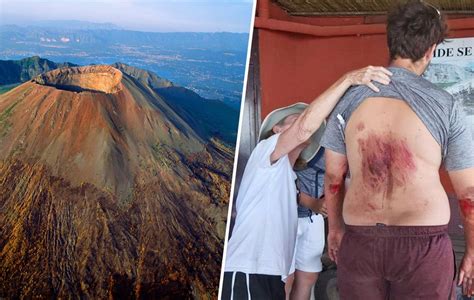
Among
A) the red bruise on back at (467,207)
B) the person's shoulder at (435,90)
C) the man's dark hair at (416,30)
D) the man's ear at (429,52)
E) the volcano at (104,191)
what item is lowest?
the volcano at (104,191)

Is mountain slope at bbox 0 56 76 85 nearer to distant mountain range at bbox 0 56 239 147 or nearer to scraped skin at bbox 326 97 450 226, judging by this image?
distant mountain range at bbox 0 56 239 147

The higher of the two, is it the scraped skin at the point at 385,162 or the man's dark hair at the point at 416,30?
the man's dark hair at the point at 416,30

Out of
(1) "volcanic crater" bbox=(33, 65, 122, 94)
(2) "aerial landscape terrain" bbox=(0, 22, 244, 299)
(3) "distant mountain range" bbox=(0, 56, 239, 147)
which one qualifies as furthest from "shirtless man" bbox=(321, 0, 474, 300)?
(1) "volcanic crater" bbox=(33, 65, 122, 94)

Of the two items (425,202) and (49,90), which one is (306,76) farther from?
(49,90)

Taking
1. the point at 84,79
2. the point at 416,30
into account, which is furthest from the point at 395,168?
the point at 84,79

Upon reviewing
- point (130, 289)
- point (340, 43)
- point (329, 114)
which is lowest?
point (130, 289)

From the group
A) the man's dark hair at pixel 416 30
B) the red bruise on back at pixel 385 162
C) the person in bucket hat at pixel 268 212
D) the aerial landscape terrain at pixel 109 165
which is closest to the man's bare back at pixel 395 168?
the red bruise on back at pixel 385 162

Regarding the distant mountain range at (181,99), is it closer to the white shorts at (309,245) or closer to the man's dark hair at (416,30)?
the white shorts at (309,245)

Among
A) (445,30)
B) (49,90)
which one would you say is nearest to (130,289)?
(49,90)
